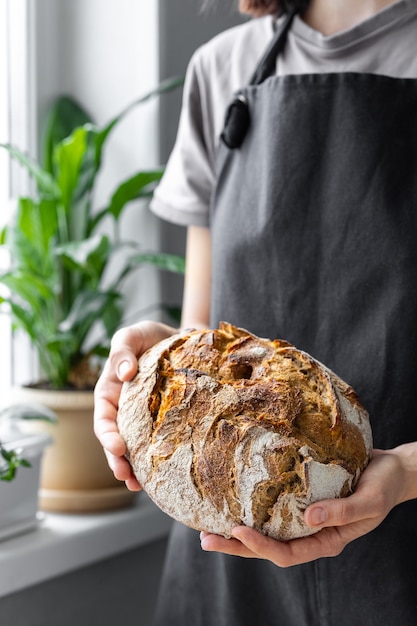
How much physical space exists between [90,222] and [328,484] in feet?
3.83

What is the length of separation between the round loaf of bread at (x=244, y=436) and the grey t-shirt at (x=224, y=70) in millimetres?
523

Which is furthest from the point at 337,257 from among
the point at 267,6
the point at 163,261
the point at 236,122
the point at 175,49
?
the point at 175,49

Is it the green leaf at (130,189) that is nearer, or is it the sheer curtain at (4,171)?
the green leaf at (130,189)

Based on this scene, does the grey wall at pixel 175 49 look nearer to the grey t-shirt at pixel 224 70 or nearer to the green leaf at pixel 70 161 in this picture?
the green leaf at pixel 70 161

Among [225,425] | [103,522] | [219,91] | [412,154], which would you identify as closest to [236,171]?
[219,91]

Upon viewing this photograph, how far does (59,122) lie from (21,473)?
2.85 ft

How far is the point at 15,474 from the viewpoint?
1640mm

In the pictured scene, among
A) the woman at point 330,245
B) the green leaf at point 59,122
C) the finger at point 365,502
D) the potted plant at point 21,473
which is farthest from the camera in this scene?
the green leaf at point 59,122

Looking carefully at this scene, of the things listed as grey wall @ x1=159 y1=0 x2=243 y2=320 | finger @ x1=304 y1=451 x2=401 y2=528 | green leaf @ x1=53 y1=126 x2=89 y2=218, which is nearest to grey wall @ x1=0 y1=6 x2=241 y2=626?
grey wall @ x1=159 y1=0 x2=243 y2=320

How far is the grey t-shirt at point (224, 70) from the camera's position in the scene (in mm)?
1341

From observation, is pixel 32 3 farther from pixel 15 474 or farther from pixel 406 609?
pixel 406 609

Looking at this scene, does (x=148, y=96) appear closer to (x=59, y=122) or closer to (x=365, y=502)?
(x=59, y=122)

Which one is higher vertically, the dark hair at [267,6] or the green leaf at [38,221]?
the dark hair at [267,6]

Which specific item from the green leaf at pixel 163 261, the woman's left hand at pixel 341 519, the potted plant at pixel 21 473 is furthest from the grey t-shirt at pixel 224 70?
the woman's left hand at pixel 341 519
